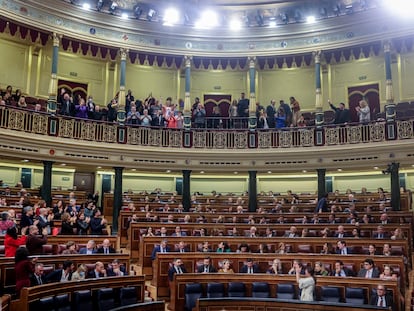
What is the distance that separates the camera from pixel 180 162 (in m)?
17.3

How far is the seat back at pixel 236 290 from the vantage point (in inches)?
356

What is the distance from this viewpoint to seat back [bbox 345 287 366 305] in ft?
27.5

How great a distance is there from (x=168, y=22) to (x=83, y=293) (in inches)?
491

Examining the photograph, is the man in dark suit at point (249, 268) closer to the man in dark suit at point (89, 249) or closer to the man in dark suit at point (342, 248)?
the man in dark suit at point (342, 248)

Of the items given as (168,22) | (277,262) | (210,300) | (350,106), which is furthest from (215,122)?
(210,300)

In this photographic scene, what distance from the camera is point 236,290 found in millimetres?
9055

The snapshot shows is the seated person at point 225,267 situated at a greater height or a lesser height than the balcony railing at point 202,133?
lesser

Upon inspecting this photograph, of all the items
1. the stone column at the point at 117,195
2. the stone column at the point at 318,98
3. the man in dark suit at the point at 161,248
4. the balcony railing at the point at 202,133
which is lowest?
the man in dark suit at the point at 161,248

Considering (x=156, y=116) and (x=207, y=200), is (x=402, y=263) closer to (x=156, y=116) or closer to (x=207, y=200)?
(x=207, y=200)

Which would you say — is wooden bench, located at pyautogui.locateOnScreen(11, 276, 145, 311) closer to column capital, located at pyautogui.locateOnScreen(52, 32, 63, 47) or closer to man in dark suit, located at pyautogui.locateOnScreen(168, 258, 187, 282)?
man in dark suit, located at pyautogui.locateOnScreen(168, 258, 187, 282)

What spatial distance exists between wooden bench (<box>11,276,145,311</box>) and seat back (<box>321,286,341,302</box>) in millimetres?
3122

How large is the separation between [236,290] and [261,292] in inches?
17.7

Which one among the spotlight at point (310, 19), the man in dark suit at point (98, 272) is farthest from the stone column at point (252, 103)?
the man in dark suit at point (98, 272)

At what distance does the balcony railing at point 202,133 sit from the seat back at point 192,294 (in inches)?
324
